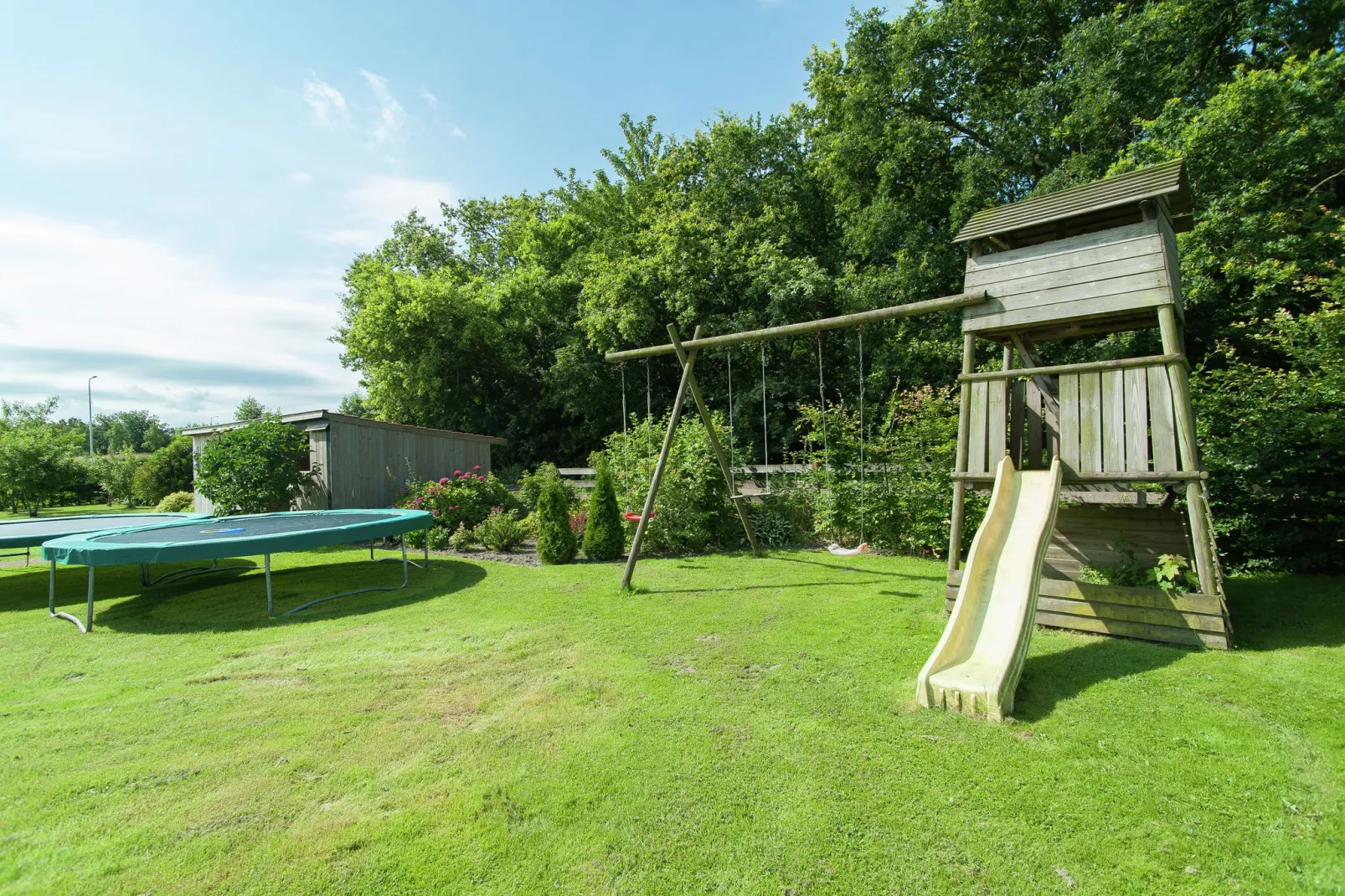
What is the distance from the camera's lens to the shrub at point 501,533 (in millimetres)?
9594

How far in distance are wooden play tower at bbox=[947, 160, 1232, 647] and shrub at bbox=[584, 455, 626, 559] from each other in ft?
15.3

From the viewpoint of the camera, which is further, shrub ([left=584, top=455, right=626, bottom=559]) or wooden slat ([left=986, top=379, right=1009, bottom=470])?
shrub ([left=584, top=455, right=626, bottom=559])

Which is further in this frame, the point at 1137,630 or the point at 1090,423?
the point at 1090,423

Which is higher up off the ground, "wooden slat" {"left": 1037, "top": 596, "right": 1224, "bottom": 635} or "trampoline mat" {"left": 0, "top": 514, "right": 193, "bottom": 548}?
"trampoline mat" {"left": 0, "top": 514, "right": 193, "bottom": 548}

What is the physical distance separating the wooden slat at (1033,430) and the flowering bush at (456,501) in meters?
8.23

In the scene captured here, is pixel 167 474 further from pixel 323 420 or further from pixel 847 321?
pixel 847 321

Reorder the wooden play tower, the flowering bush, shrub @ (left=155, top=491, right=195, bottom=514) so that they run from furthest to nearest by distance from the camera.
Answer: shrub @ (left=155, top=491, right=195, bottom=514)
the flowering bush
the wooden play tower

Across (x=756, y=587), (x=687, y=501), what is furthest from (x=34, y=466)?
(x=756, y=587)

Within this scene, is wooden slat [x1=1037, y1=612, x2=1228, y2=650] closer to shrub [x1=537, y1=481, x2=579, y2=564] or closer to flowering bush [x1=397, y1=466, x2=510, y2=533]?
shrub [x1=537, y1=481, x2=579, y2=564]

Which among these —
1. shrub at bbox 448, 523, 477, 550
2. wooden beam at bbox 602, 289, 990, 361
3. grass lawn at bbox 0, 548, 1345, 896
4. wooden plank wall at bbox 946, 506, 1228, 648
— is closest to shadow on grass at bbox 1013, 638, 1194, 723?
grass lawn at bbox 0, 548, 1345, 896

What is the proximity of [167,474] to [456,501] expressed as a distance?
16886mm

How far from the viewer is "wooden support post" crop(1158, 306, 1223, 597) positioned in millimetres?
4242

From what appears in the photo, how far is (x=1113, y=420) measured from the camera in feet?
15.7

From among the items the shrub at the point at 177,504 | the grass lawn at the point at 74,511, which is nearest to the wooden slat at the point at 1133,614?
the shrub at the point at 177,504
